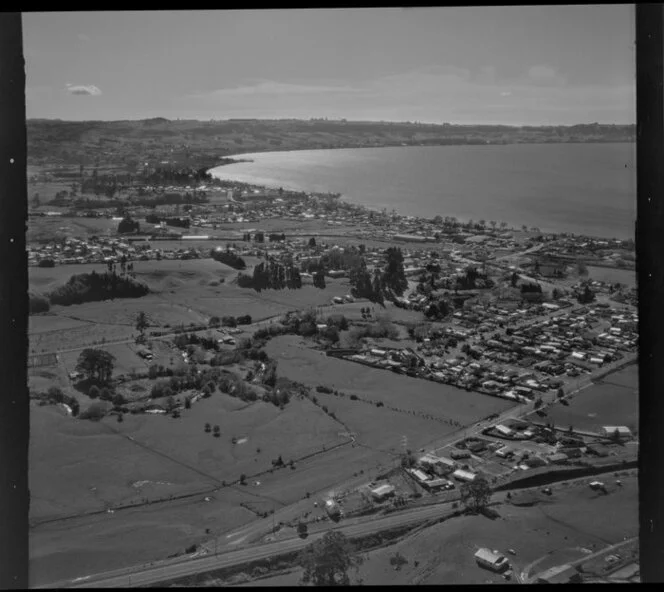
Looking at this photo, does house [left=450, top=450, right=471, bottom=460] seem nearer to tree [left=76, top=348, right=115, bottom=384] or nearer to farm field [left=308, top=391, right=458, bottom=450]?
farm field [left=308, top=391, right=458, bottom=450]

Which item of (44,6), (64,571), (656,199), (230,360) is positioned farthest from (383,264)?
(44,6)

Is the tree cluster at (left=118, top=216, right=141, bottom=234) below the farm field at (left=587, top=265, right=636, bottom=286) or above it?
above

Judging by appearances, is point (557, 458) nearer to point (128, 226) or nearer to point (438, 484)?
point (438, 484)

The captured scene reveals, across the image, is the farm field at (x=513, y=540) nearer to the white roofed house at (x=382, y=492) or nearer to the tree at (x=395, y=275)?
the white roofed house at (x=382, y=492)

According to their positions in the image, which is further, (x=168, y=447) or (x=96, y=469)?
(x=168, y=447)

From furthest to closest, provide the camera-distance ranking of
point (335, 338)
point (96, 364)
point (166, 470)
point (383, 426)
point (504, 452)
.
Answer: point (335, 338) → point (96, 364) → point (383, 426) → point (504, 452) → point (166, 470)

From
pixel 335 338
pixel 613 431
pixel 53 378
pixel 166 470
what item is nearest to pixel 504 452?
pixel 613 431

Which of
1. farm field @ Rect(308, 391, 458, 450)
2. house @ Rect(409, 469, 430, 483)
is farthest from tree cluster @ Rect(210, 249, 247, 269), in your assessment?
house @ Rect(409, 469, 430, 483)
